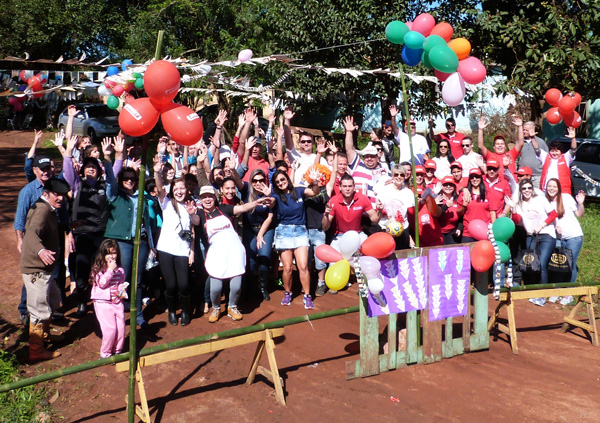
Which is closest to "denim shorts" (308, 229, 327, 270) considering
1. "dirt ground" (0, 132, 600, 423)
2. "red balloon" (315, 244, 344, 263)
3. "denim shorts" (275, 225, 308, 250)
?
"denim shorts" (275, 225, 308, 250)

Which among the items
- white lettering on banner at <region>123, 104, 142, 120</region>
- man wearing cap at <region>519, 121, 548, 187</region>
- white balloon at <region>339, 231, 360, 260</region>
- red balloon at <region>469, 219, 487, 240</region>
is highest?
man wearing cap at <region>519, 121, 548, 187</region>

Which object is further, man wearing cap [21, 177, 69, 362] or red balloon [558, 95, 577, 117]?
red balloon [558, 95, 577, 117]

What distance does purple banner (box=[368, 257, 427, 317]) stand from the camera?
6.15 metres

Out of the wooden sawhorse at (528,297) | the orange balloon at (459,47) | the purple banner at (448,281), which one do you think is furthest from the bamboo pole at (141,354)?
the orange balloon at (459,47)

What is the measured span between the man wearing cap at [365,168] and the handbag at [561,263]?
280cm

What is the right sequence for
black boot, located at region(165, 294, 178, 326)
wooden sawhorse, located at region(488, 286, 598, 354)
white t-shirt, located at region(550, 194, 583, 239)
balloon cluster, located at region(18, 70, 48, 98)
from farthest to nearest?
balloon cluster, located at region(18, 70, 48, 98) < white t-shirt, located at region(550, 194, 583, 239) < black boot, located at region(165, 294, 178, 326) < wooden sawhorse, located at region(488, 286, 598, 354)

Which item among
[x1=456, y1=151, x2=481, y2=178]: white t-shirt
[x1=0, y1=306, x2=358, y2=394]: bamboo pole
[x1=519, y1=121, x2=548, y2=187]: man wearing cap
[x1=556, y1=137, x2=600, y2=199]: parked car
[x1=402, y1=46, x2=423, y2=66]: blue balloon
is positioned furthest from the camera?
[x1=556, y1=137, x2=600, y2=199]: parked car

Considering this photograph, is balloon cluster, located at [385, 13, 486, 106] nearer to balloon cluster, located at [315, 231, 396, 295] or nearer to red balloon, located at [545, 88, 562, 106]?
balloon cluster, located at [315, 231, 396, 295]

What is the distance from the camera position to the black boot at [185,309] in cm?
731

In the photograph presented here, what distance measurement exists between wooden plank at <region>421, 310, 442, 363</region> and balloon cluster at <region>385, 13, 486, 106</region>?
2.46 metres

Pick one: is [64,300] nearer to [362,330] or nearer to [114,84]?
[114,84]

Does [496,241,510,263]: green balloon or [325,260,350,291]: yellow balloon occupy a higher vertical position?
[496,241,510,263]: green balloon

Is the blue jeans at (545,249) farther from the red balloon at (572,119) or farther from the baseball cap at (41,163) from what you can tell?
the baseball cap at (41,163)

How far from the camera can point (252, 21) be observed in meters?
19.2
